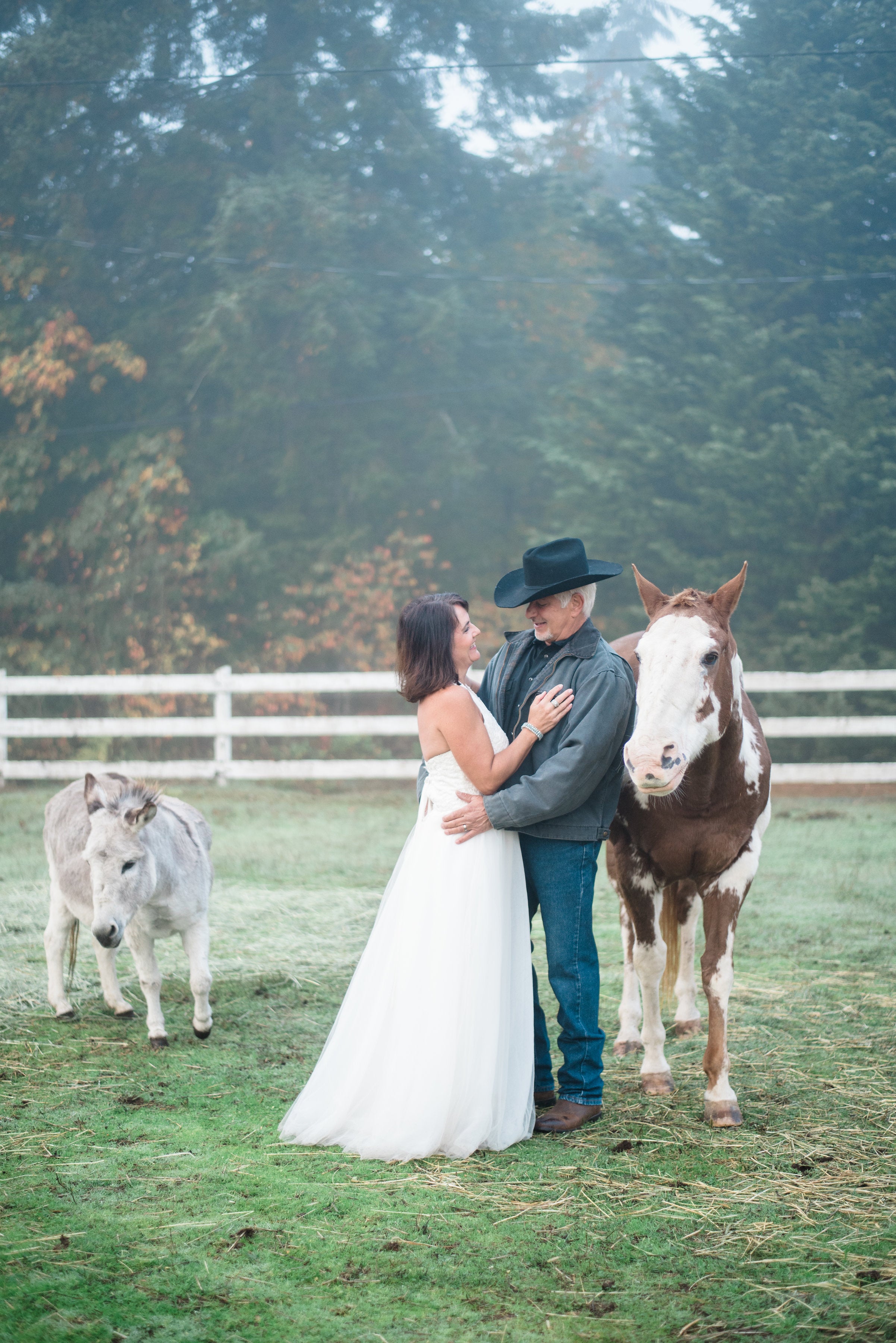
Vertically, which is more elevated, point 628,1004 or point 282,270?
point 282,270

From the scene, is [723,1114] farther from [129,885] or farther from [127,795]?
[127,795]

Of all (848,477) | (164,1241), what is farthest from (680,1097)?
(848,477)

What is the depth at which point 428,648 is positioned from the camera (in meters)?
3.59

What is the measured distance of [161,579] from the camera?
17.6 metres

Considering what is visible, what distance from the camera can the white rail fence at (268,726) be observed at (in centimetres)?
1104

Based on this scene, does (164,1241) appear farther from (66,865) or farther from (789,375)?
(789,375)

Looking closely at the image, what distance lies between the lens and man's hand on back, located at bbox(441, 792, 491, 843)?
3.52 meters

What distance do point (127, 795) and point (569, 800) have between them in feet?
6.54

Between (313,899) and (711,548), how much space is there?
1160 centimetres

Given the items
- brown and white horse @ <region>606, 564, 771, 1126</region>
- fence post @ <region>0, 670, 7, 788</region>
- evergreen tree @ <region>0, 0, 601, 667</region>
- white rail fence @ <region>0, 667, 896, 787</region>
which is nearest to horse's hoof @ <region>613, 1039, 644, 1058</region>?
brown and white horse @ <region>606, 564, 771, 1126</region>

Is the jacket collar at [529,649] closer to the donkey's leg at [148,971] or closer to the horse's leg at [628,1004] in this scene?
the horse's leg at [628,1004]

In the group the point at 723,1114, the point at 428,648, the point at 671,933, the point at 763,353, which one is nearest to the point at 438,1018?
the point at 723,1114

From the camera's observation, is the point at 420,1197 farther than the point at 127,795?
No

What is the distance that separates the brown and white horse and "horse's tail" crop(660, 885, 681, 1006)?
6.2 inches
